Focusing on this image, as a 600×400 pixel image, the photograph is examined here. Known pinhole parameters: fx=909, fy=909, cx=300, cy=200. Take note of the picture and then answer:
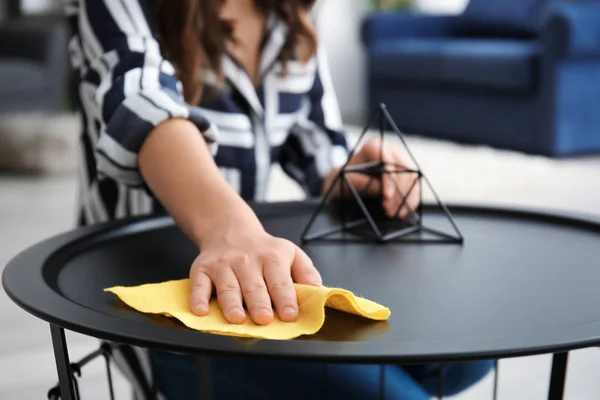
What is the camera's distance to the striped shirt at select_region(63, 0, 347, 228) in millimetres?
792

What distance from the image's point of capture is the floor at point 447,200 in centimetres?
155

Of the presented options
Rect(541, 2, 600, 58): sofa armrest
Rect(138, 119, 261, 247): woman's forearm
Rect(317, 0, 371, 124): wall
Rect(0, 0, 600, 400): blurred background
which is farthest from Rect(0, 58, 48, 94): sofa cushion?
Rect(138, 119, 261, 247): woman's forearm

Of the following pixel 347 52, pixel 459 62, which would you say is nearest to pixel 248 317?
pixel 459 62

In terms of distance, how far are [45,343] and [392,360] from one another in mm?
1423

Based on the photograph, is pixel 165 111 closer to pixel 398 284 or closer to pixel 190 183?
pixel 190 183

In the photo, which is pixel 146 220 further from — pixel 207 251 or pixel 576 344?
pixel 576 344

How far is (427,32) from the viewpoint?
507 centimetres

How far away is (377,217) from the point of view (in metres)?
0.89

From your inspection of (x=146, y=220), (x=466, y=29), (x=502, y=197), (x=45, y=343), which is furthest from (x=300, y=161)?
(x=466, y=29)

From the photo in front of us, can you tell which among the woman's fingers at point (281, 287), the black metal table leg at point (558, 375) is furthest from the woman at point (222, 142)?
the black metal table leg at point (558, 375)

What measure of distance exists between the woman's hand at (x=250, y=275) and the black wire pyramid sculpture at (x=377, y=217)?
0.16m

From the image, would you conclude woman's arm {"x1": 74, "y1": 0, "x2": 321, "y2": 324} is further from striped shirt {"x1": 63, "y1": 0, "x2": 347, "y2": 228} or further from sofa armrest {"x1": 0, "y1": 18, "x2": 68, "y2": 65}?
sofa armrest {"x1": 0, "y1": 18, "x2": 68, "y2": 65}

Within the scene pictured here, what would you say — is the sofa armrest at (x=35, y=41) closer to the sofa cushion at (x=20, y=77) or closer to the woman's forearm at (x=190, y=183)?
the sofa cushion at (x=20, y=77)

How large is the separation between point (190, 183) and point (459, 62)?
3754mm
